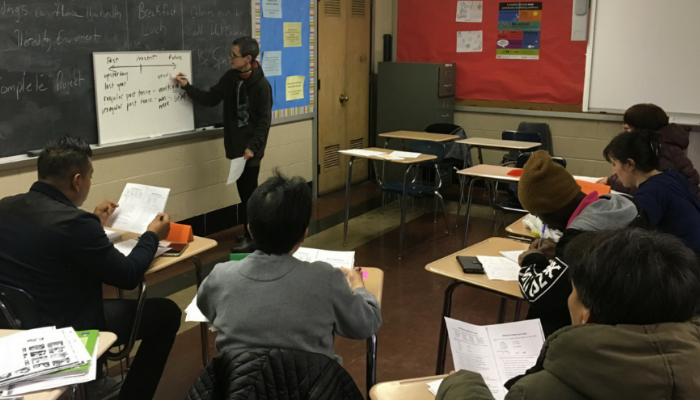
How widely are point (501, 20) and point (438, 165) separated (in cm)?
209

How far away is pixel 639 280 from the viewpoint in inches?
42.3

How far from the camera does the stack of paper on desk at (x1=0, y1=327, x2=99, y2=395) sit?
59.7 inches

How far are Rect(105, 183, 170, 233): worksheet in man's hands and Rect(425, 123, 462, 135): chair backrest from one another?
4104 millimetres

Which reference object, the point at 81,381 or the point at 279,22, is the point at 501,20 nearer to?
the point at 279,22

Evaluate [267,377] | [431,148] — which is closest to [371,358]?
[267,377]

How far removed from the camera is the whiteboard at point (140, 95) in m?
4.01

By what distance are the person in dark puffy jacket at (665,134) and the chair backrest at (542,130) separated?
231 cm

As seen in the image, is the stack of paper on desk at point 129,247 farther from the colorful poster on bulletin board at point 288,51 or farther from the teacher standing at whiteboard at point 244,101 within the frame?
the colorful poster on bulletin board at point 288,51

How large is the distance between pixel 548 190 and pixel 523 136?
13.0 feet

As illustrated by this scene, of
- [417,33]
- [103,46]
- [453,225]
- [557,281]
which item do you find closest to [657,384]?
[557,281]

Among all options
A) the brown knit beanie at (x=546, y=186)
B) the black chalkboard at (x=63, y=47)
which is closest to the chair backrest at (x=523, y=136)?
the black chalkboard at (x=63, y=47)

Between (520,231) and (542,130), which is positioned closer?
(520,231)

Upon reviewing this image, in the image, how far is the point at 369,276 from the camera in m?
2.34

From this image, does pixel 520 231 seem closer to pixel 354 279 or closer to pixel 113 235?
pixel 354 279
